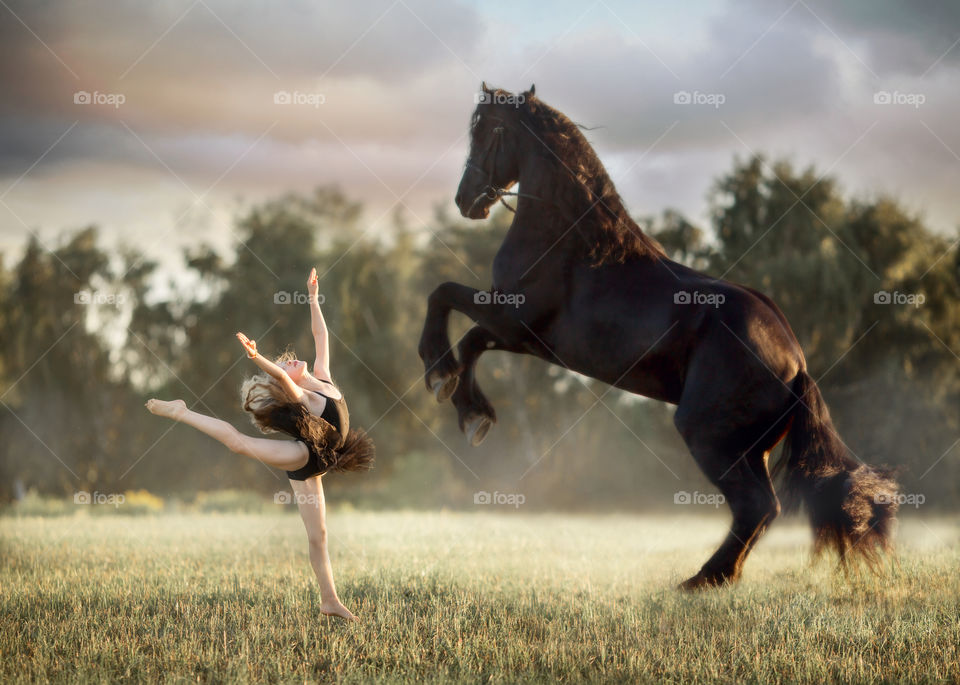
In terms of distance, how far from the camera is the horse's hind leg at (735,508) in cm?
585

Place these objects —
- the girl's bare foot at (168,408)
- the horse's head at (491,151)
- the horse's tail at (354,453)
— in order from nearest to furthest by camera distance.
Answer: the girl's bare foot at (168,408) → the horse's tail at (354,453) → the horse's head at (491,151)

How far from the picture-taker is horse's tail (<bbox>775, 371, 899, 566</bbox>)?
19.3ft

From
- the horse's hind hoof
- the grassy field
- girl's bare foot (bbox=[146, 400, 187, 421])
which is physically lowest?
the grassy field

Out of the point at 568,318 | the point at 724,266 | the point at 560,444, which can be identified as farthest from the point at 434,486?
the point at 568,318

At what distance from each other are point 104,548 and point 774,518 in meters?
7.10

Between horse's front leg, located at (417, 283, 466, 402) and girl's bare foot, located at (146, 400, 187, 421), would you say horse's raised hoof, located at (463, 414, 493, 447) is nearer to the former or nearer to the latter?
horse's front leg, located at (417, 283, 466, 402)

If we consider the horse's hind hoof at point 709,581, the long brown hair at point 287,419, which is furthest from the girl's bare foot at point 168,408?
the horse's hind hoof at point 709,581

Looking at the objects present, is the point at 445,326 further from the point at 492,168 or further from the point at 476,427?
the point at 492,168

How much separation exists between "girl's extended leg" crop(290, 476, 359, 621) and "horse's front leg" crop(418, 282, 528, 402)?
1.48 metres

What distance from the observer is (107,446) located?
29781mm

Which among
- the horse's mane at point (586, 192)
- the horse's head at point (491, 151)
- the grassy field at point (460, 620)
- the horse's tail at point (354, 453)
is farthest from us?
the horse's head at point (491, 151)

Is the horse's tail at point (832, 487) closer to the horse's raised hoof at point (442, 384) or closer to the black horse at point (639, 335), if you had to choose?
the black horse at point (639, 335)

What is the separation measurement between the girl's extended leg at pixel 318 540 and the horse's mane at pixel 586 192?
8.74ft

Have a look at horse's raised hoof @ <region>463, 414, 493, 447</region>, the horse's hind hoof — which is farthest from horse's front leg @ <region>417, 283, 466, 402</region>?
the horse's hind hoof
